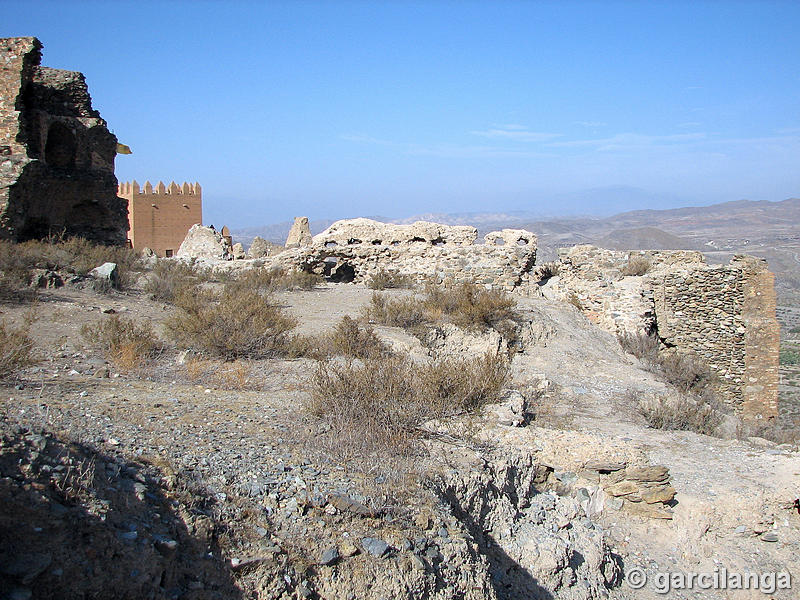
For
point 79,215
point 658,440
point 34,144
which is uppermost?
point 34,144

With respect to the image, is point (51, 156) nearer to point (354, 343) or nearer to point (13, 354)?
point (354, 343)

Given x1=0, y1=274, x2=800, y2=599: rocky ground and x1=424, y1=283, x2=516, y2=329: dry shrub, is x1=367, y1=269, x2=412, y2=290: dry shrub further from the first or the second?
x1=0, y1=274, x2=800, y2=599: rocky ground

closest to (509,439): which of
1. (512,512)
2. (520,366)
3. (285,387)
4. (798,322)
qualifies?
(512,512)

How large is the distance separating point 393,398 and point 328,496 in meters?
1.60

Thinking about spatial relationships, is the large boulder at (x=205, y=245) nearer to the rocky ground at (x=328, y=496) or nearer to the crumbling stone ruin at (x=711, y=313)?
the crumbling stone ruin at (x=711, y=313)

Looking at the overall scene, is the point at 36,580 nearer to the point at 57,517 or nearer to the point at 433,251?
the point at 57,517

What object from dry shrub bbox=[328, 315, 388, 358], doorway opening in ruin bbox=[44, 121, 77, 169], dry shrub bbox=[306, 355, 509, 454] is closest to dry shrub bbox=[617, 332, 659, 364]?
dry shrub bbox=[328, 315, 388, 358]

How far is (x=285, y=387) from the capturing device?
5891 mm

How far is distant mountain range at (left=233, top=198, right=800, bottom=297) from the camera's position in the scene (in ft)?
231

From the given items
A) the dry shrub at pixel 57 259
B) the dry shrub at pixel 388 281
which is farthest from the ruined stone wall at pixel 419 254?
Answer: the dry shrub at pixel 57 259

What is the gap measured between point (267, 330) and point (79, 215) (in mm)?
11940

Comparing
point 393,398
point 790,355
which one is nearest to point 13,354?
point 393,398

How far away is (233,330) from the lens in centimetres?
741

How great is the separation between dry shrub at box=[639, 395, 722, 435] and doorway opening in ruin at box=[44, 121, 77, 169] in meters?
16.4
